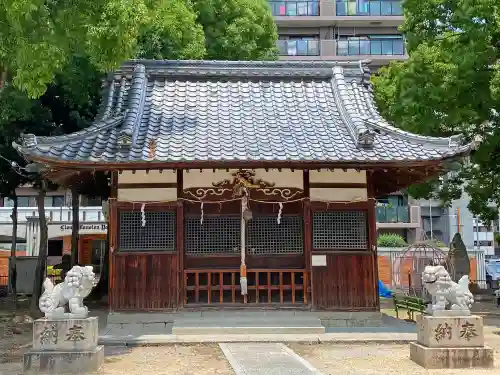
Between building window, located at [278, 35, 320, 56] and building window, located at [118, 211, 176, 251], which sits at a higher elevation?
building window, located at [278, 35, 320, 56]

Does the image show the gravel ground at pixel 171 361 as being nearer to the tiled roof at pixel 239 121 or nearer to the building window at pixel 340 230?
the building window at pixel 340 230

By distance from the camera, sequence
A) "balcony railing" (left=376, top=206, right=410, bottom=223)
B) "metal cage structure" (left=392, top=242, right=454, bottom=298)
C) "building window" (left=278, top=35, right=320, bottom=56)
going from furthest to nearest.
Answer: "building window" (left=278, top=35, right=320, bottom=56)
"balcony railing" (left=376, top=206, right=410, bottom=223)
"metal cage structure" (left=392, top=242, right=454, bottom=298)

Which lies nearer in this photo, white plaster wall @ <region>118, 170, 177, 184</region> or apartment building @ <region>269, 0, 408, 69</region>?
white plaster wall @ <region>118, 170, 177, 184</region>

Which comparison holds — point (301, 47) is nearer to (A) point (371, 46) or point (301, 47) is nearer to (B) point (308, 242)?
(A) point (371, 46)

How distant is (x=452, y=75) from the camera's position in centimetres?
1792

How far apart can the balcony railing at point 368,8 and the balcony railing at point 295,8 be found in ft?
5.90

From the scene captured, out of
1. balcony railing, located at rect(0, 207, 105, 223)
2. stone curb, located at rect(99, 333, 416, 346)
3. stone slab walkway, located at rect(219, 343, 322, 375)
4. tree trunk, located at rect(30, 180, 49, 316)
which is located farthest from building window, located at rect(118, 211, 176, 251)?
balcony railing, located at rect(0, 207, 105, 223)

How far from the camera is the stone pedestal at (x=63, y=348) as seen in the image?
8977 millimetres

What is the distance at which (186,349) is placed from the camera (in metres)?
11.3

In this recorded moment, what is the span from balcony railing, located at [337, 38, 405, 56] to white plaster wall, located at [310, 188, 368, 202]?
29653 mm

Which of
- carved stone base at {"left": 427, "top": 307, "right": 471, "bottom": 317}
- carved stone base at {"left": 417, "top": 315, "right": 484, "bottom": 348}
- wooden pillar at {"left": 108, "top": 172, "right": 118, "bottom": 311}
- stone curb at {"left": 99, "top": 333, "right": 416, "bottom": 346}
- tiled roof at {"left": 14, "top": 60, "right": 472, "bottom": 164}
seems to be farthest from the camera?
wooden pillar at {"left": 108, "top": 172, "right": 118, "bottom": 311}

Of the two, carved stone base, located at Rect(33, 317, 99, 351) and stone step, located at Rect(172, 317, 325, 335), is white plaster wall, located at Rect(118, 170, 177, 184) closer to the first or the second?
stone step, located at Rect(172, 317, 325, 335)

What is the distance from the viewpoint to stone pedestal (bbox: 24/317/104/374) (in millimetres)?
8977

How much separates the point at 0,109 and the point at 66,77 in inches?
81.1
